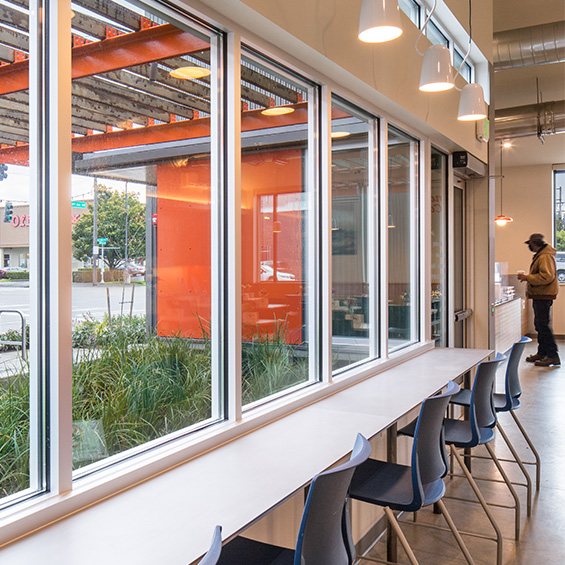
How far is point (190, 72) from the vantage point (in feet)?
7.77

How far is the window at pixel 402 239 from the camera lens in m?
4.25

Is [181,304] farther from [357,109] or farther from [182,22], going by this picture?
[357,109]

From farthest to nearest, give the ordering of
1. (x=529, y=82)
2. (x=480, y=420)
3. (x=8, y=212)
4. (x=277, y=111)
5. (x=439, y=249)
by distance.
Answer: (x=529, y=82) < (x=439, y=249) < (x=480, y=420) < (x=277, y=111) < (x=8, y=212)

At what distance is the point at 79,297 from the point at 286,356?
1413 millimetres

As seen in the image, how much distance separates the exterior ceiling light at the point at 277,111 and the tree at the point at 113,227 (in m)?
1.02

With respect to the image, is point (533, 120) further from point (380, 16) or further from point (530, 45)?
point (380, 16)

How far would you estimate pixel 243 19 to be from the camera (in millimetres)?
2330

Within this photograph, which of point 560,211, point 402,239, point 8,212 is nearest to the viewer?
point 8,212

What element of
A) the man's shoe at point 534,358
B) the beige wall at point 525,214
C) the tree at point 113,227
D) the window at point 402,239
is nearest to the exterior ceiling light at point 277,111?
the tree at point 113,227

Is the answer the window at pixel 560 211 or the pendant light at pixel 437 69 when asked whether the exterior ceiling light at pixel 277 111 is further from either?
the window at pixel 560 211

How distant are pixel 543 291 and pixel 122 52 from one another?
318 inches

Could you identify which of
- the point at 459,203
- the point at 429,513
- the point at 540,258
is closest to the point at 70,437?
the point at 429,513

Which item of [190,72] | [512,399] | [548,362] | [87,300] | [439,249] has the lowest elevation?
[548,362]

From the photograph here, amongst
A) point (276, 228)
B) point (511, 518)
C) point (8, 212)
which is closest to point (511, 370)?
point (511, 518)
